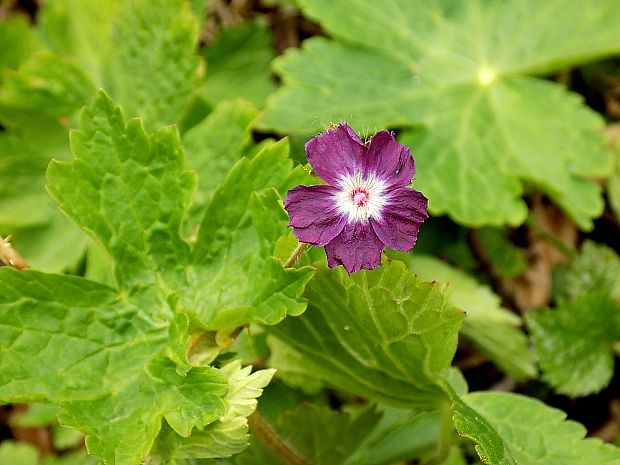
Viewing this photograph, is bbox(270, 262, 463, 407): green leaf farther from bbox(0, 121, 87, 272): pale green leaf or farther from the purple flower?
bbox(0, 121, 87, 272): pale green leaf

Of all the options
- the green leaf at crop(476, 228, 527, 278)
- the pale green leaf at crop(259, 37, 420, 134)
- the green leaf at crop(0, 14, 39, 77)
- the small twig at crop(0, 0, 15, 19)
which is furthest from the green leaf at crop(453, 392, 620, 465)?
the small twig at crop(0, 0, 15, 19)

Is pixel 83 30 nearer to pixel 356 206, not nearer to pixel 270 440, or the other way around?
pixel 270 440

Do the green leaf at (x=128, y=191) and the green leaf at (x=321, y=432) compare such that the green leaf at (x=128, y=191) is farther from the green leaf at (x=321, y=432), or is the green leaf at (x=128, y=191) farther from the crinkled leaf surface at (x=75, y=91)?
the crinkled leaf surface at (x=75, y=91)

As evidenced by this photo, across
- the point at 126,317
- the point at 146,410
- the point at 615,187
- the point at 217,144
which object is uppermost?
the point at 615,187

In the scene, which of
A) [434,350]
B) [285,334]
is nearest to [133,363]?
[285,334]

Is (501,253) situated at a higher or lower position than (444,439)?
higher

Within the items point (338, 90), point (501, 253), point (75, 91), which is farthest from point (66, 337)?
point (501, 253)
